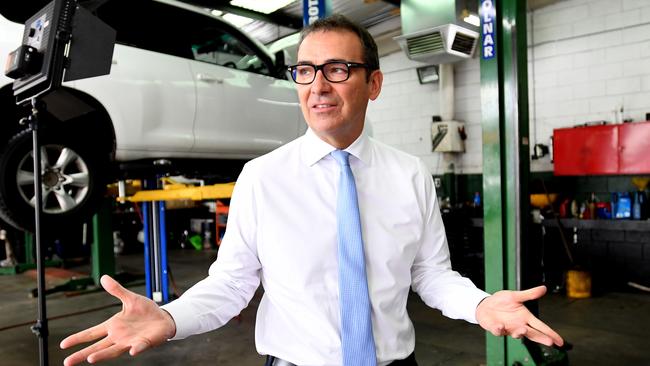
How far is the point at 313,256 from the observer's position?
108 cm

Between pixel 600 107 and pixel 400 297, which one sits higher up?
pixel 600 107

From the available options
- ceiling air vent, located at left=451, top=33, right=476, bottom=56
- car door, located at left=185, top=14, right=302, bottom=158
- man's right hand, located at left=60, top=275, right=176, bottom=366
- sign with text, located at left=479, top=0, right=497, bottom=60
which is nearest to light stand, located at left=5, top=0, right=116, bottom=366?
car door, located at left=185, top=14, right=302, bottom=158

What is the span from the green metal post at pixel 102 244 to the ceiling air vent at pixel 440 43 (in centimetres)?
343

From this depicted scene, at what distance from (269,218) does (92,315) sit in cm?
381

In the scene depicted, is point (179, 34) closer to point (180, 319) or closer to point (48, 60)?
point (48, 60)

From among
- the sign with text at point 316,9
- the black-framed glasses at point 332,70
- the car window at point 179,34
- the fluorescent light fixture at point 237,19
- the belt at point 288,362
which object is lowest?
the belt at point 288,362

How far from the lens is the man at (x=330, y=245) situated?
1059 millimetres

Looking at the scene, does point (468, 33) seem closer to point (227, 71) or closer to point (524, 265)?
point (227, 71)

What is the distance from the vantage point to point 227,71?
3582 millimetres

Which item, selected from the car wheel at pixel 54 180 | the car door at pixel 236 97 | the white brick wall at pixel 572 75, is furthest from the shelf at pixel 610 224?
the car wheel at pixel 54 180

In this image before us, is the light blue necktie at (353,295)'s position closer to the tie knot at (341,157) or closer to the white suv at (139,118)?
the tie knot at (341,157)

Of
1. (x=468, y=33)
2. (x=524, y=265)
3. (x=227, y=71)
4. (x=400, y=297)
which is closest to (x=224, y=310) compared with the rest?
(x=400, y=297)

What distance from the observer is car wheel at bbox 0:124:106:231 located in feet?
9.59

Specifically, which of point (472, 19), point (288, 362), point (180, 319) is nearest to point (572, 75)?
point (472, 19)
